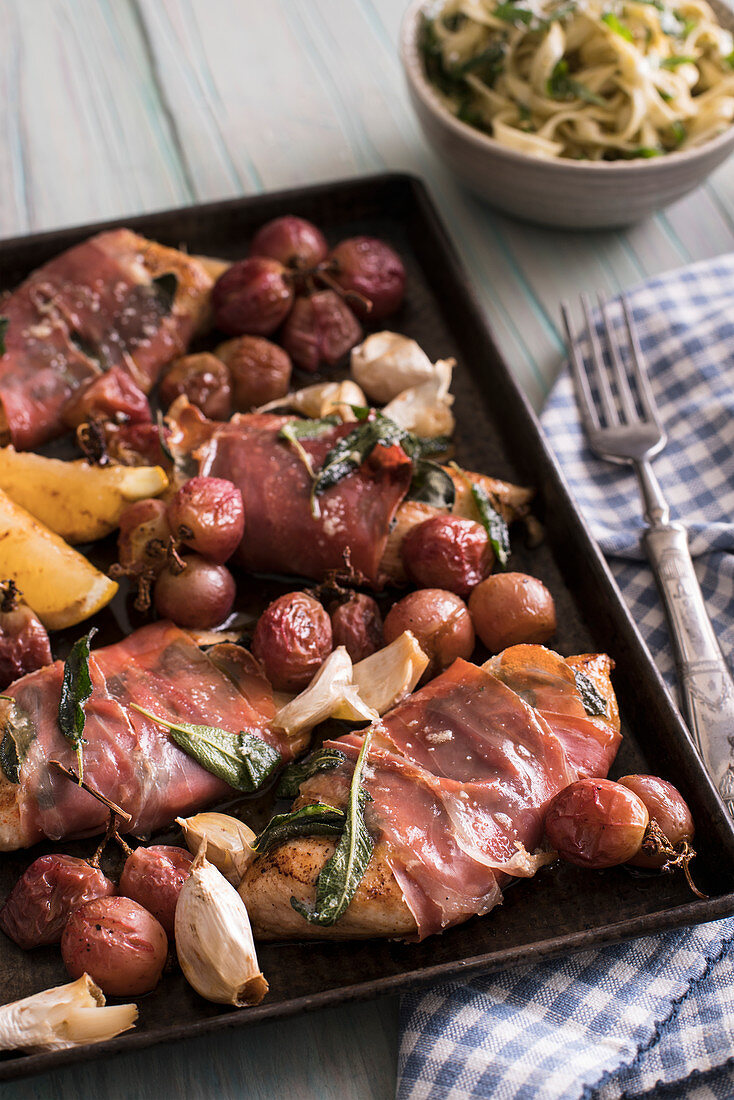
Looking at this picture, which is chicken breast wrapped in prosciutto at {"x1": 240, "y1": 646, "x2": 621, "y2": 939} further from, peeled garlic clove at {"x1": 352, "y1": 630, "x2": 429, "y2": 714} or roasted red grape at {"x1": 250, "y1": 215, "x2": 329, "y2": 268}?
roasted red grape at {"x1": 250, "y1": 215, "x2": 329, "y2": 268}

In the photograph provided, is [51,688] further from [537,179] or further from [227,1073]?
[537,179]

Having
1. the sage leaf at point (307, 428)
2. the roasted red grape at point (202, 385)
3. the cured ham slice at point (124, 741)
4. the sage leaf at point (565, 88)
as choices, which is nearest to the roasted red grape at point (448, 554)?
the sage leaf at point (307, 428)

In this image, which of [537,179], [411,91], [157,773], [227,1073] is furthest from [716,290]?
[227,1073]

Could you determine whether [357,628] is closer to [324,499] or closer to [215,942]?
[324,499]

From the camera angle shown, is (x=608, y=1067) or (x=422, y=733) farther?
(x=422, y=733)

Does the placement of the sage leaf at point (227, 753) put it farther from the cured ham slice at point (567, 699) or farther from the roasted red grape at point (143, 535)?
the cured ham slice at point (567, 699)

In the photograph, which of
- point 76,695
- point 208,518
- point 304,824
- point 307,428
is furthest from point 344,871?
point 307,428

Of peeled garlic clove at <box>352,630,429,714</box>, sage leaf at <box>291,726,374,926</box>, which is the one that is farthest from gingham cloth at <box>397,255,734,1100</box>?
peeled garlic clove at <box>352,630,429,714</box>
